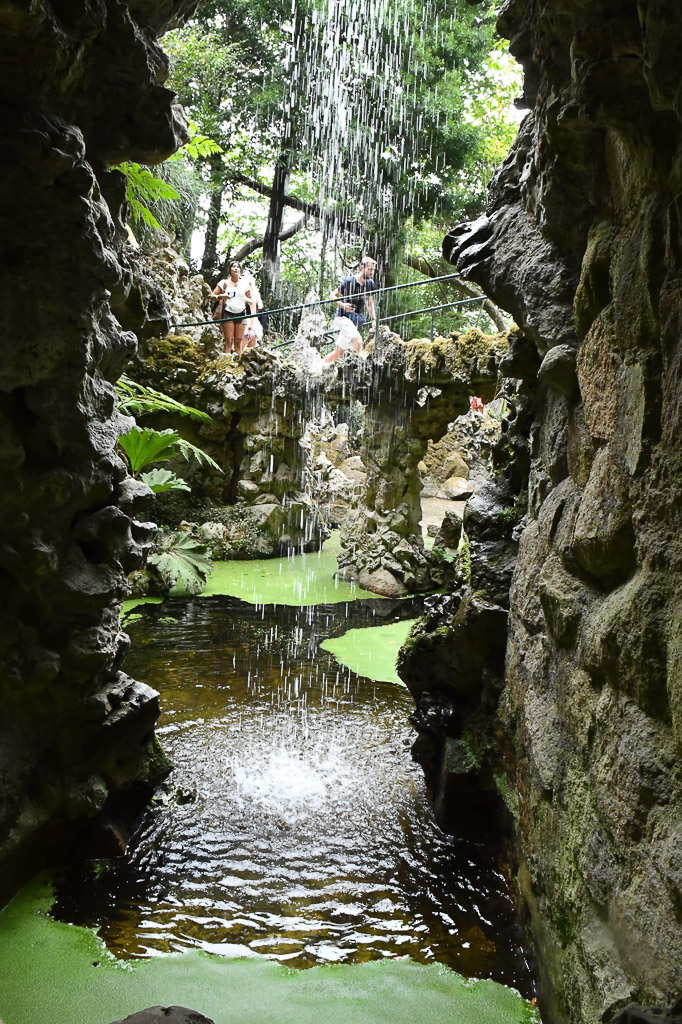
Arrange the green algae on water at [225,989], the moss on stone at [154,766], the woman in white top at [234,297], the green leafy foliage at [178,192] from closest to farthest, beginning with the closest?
the green algae on water at [225,989]
the moss on stone at [154,766]
the green leafy foliage at [178,192]
the woman in white top at [234,297]

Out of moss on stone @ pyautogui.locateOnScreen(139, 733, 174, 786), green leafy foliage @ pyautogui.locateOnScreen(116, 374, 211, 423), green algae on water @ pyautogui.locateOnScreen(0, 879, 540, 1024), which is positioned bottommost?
green algae on water @ pyautogui.locateOnScreen(0, 879, 540, 1024)

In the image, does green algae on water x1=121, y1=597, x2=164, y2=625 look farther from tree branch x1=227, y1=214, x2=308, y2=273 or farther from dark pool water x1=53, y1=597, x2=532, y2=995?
tree branch x1=227, y1=214, x2=308, y2=273

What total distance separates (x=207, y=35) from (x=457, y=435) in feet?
32.0

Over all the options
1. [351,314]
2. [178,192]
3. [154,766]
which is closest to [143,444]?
[154,766]

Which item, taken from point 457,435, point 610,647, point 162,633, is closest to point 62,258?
point 610,647

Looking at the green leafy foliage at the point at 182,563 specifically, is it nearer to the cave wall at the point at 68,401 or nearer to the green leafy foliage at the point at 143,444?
the green leafy foliage at the point at 143,444

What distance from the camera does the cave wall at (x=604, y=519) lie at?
145cm

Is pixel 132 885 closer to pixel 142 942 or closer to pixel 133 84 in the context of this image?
pixel 142 942

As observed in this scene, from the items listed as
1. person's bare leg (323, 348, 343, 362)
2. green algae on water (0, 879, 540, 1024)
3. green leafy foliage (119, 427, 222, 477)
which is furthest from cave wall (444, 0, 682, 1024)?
person's bare leg (323, 348, 343, 362)

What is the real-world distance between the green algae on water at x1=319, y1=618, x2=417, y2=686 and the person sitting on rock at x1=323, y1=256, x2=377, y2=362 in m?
4.82

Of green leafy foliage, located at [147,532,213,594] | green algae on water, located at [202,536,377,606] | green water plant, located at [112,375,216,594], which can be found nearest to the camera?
green water plant, located at [112,375,216,594]

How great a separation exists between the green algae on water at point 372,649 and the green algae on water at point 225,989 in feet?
9.77

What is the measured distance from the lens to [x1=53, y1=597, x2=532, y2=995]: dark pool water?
8.36 feet

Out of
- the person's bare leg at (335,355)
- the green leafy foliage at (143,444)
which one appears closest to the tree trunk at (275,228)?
the person's bare leg at (335,355)
